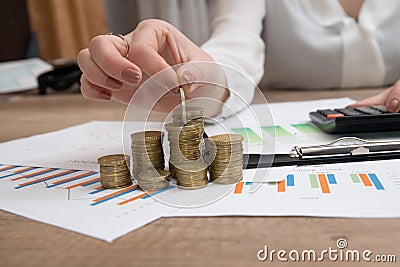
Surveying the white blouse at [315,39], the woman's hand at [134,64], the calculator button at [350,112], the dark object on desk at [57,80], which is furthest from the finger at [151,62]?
the dark object on desk at [57,80]

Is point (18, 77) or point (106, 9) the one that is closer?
Answer: point (18, 77)

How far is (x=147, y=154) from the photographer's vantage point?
16.7 inches

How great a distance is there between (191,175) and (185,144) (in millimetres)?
28

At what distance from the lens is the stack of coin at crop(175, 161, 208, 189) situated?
398 millimetres

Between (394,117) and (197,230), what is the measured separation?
306 mm

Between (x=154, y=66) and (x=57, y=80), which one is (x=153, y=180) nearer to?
(x=154, y=66)

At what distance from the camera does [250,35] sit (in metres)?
0.89

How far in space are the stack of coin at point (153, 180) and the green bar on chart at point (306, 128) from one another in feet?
0.75

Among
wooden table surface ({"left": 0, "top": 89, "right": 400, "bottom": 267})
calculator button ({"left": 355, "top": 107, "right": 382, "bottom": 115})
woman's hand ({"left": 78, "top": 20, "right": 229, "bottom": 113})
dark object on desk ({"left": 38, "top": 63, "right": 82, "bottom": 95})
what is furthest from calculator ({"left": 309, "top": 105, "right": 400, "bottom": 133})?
dark object on desk ({"left": 38, "top": 63, "right": 82, "bottom": 95})

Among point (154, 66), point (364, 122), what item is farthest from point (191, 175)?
point (364, 122)

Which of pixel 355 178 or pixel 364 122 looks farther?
pixel 364 122

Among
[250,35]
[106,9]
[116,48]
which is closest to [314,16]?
[250,35]

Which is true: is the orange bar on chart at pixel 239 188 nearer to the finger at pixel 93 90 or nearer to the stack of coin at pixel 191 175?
the stack of coin at pixel 191 175

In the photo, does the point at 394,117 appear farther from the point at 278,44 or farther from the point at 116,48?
the point at 278,44
